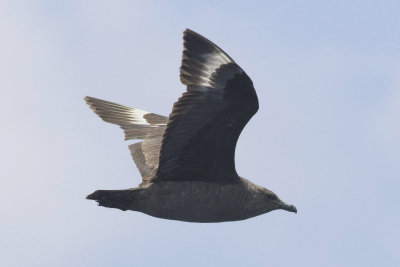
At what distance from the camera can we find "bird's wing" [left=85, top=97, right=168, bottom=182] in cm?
1226

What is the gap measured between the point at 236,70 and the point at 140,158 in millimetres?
2812

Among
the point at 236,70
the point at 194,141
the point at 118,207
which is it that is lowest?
the point at 118,207

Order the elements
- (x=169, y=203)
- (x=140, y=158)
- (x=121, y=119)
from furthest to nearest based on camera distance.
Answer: (x=121, y=119)
(x=140, y=158)
(x=169, y=203)

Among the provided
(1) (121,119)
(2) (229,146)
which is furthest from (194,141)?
(1) (121,119)

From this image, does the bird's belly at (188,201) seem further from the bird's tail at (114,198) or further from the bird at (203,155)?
the bird's tail at (114,198)

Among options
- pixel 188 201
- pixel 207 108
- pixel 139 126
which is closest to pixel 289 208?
pixel 188 201

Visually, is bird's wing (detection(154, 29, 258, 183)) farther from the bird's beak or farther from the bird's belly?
the bird's beak

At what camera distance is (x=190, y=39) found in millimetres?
9852

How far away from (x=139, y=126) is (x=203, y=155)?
284 centimetres

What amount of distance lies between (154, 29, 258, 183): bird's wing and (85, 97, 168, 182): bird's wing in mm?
1622

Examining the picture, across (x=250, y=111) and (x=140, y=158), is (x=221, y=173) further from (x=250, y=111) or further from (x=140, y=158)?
(x=140, y=158)

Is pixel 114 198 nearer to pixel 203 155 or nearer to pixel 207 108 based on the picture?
pixel 203 155

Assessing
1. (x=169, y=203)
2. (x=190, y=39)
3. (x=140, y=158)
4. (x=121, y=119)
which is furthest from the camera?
(x=121, y=119)

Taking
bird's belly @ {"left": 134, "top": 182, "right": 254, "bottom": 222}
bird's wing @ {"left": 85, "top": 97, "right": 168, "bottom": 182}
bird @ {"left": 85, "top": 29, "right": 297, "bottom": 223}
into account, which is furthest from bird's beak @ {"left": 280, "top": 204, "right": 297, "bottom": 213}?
bird's wing @ {"left": 85, "top": 97, "right": 168, "bottom": 182}
